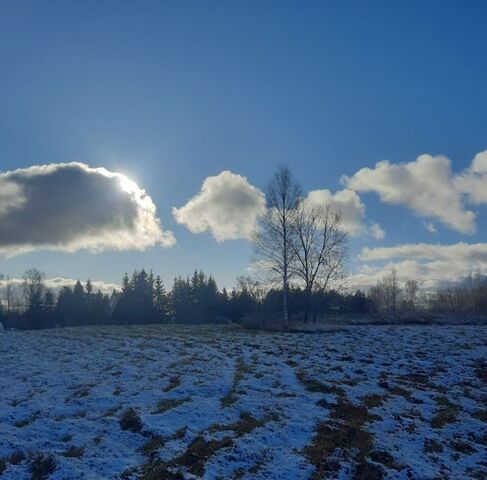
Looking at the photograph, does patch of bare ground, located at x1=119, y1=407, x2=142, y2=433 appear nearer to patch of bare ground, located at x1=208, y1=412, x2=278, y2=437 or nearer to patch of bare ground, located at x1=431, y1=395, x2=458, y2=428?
patch of bare ground, located at x1=208, y1=412, x2=278, y2=437

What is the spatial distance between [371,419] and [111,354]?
500 inches

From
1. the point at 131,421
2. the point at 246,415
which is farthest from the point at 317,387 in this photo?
the point at 131,421

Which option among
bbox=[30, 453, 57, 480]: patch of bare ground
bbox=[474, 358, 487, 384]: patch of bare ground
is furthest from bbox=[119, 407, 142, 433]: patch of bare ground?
bbox=[474, 358, 487, 384]: patch of bare ground

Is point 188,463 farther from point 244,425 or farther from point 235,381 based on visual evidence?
point 235,381

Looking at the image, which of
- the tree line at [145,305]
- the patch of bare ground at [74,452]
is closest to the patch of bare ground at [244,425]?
the patch of bare ground at [74,452]

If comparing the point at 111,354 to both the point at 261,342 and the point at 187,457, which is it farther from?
the point at 187,457

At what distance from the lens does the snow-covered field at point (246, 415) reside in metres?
7.09

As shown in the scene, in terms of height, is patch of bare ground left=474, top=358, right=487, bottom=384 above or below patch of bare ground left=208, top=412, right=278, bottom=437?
above

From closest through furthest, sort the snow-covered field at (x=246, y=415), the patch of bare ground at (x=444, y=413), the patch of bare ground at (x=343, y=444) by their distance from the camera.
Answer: the patch of bare ground at (x=343, y=444) < the snow-covered field at (x=246, y=415) < the patch of bare ground at (x=444, y=413)

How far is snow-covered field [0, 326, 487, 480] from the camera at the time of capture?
7.09 meters

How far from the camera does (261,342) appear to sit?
22.3m

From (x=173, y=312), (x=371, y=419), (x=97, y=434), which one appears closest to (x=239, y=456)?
(x=97, y=434)

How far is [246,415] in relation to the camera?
31.1 ft

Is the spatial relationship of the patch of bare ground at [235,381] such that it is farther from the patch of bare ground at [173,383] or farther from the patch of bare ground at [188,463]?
the patch of bare ground at [188,463]
